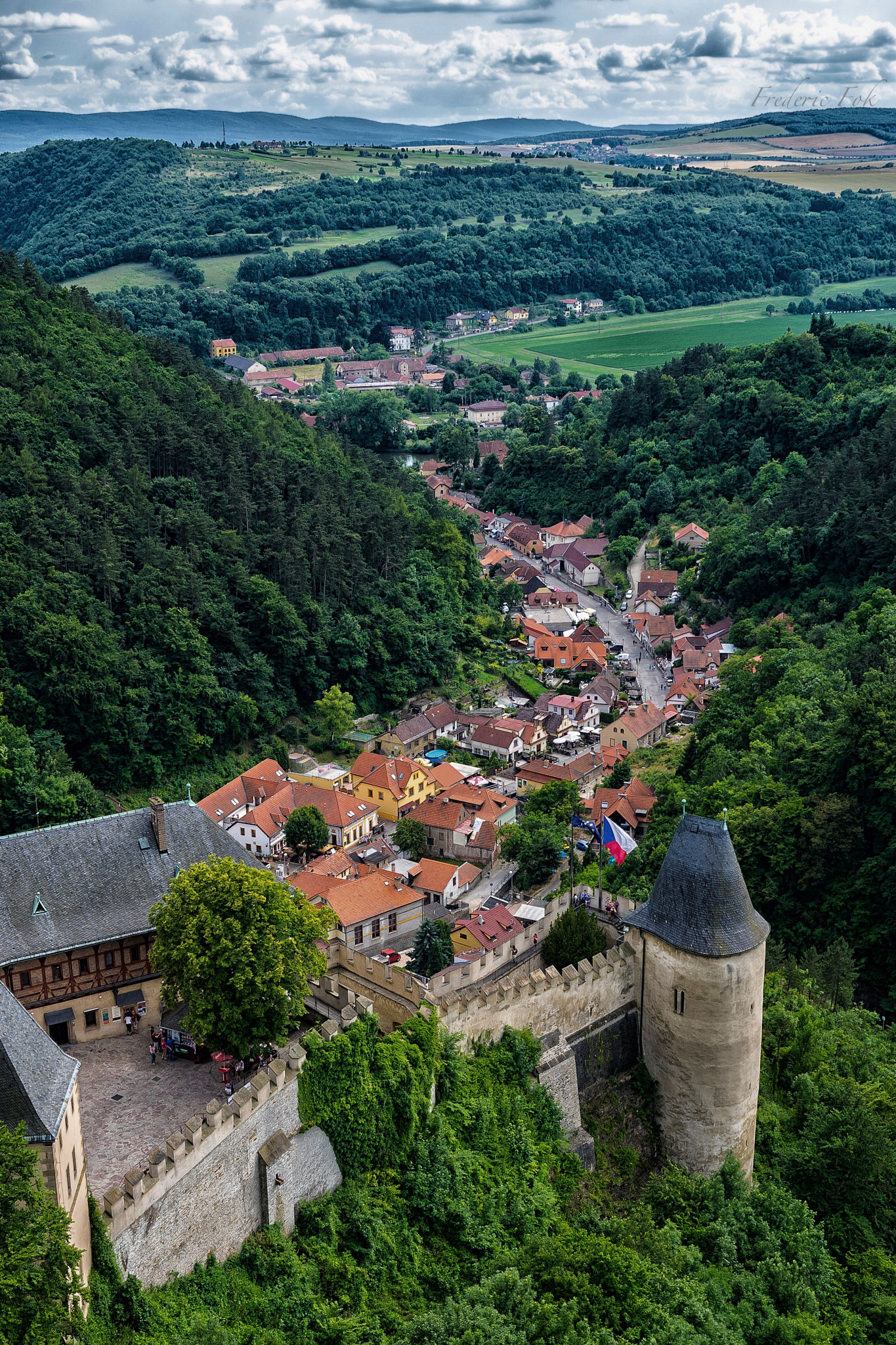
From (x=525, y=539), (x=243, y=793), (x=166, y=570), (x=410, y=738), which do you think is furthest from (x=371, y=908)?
(x=525, y=539)

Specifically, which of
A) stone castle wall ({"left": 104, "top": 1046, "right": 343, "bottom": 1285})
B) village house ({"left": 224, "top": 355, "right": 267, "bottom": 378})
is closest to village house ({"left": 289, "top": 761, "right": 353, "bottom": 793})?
stone castle wall ({"left": 104, "top": 1046, "right": 343, "bottom": 1285})

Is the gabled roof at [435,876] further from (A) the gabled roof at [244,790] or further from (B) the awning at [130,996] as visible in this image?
(B) the awning at [130,996]

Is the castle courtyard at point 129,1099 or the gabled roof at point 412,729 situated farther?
the gabled roof at point 412,729

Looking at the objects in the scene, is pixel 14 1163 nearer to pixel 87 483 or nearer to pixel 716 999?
pixel 716 999

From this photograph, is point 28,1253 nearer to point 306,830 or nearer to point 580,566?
point 306,830

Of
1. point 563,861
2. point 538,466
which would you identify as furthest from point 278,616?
point 538,466

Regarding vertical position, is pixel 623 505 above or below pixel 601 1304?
below

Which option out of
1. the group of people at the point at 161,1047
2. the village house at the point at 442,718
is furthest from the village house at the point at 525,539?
the group of people at the point at 161,1047
